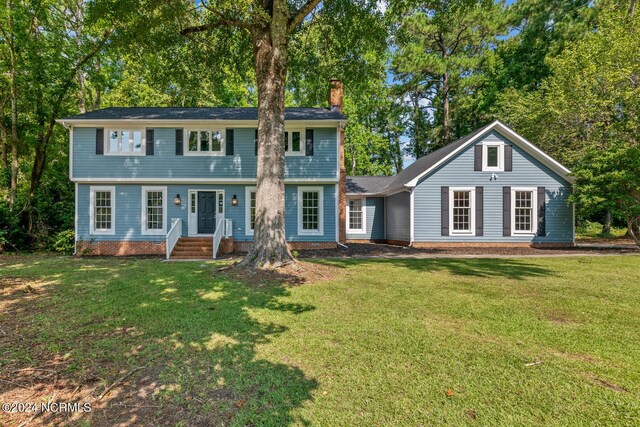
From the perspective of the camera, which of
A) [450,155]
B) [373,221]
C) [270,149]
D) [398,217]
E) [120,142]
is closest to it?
[270,149]

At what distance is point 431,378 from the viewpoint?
2957 mm

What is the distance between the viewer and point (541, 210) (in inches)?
572

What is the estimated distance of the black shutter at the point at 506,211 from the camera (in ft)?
48.0

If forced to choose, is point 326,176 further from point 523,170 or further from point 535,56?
point 535,56

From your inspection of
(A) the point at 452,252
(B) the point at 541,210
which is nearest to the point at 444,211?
(A) the point at 452,252

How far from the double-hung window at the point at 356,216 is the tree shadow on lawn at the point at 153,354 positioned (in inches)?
475

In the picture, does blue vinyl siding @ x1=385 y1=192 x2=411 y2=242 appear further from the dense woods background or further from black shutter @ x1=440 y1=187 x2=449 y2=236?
the dense woods background

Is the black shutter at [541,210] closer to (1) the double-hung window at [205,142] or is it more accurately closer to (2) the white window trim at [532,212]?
(2) the white window trim at [532,212]

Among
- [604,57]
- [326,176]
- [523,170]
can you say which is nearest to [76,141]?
[326,176]

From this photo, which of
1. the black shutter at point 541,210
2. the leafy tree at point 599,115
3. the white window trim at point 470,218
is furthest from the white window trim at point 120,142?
the leafy tree at point 599,115

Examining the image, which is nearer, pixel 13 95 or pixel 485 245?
pixel 13 95

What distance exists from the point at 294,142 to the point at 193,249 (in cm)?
632

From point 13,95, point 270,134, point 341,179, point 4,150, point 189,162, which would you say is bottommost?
point 341,179

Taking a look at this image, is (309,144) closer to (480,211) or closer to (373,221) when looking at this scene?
(373,221)
